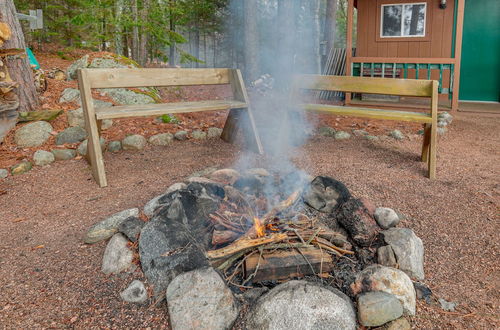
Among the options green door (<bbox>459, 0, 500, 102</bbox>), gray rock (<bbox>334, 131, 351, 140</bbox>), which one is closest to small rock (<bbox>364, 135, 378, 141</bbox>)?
gray rock (<bbox>334, 131, 351, 140</bbox>)

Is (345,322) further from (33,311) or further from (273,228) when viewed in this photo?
(33,311)

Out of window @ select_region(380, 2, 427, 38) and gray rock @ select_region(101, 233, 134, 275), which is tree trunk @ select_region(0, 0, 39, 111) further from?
window @ select_region(380, 2, 427, 38)

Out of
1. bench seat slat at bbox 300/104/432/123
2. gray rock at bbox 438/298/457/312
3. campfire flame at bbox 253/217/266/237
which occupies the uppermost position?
bench seat slat at bbox 300/104/432/123

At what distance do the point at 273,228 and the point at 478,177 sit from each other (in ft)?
8.28

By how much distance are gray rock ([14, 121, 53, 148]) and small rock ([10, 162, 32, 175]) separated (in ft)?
1.87

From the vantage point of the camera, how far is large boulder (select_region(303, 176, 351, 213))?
2.85 meters

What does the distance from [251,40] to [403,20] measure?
3.72 meters

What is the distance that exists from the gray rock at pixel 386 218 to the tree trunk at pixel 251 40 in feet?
26.1

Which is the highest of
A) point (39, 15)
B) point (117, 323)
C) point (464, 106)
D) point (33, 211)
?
point (39, 15)

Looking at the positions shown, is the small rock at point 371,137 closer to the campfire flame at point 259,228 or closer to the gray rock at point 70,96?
the campfire flame at point 259,228

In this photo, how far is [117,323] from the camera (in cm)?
192

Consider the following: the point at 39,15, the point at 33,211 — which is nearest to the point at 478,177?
the point at 33,211

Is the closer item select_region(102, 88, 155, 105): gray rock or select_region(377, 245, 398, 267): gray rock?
select_region(377, 245, 398, 267): gray rock

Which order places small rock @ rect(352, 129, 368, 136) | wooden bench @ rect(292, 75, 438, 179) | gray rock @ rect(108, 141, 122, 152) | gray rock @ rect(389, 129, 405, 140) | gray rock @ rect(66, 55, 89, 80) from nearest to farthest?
wooden bench @ rect(292, 75, 438, 179)
gray rock @ rect(108, 141, 122, 152)
gray rock @ rect(389, 129, 405, 140)
small rock @ rect(352, 129, 368, 136)
gray rock @ rect(66, 55, 89, 80)
